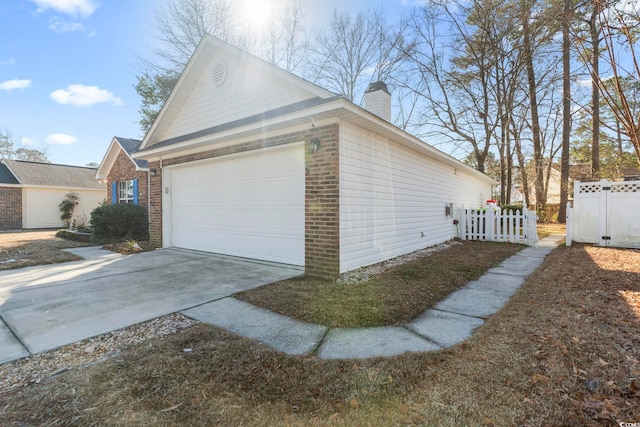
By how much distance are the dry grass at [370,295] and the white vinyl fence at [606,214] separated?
17.7ft

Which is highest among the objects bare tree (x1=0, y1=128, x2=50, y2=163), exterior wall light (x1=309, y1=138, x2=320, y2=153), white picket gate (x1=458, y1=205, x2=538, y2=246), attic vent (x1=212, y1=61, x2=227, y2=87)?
bare tree (x1=0, y1=128, x2=50, y2=163)

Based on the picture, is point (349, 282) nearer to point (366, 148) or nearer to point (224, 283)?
point (224, 283)

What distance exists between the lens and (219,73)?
762 cm

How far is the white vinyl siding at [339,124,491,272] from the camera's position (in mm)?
5559

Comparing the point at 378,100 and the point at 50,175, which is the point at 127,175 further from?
the point at 378,100

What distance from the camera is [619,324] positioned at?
3234 mm

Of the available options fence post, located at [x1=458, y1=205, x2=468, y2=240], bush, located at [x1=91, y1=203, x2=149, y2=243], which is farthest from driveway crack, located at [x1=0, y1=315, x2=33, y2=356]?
fence post, located at [x1=458, y1=205, x2=468, y2=240]

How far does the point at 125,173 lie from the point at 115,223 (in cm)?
480

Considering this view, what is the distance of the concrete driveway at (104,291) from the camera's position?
3223 millimetres

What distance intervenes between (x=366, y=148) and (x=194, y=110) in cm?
510

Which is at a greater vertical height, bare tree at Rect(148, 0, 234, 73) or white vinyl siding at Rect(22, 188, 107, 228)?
bare tree at Rect(148, 0, 234, 73)

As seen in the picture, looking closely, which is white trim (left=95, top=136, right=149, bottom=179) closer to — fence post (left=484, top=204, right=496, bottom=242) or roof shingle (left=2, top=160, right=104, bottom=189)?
roof shingle (left=2, top=160, right=104, bottom=189)

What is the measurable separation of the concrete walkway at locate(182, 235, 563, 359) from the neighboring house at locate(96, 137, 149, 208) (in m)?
10.9

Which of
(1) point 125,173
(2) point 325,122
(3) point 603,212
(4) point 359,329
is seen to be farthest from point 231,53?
(3) point 603,212
